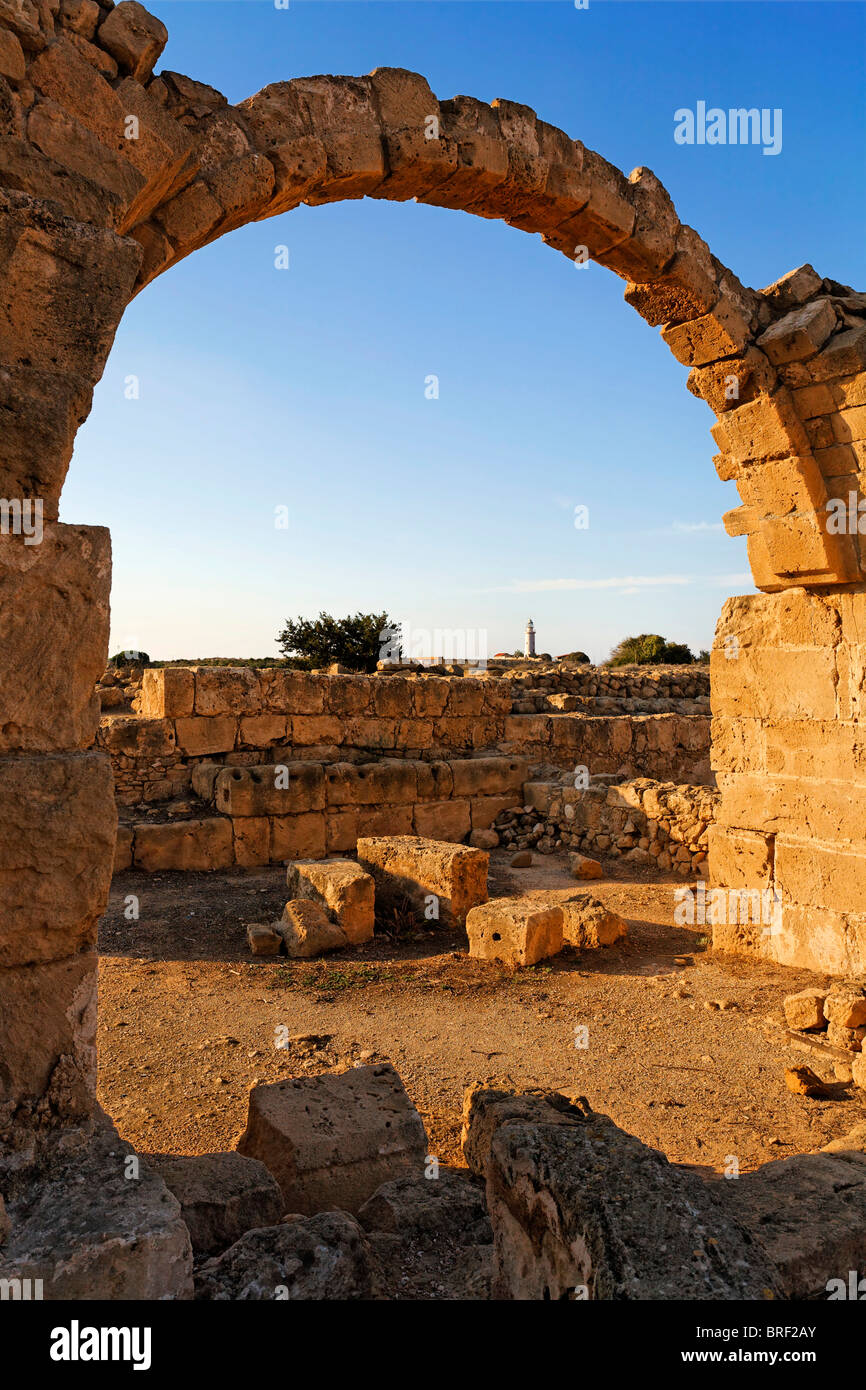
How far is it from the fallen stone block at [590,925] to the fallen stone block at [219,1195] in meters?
4.22

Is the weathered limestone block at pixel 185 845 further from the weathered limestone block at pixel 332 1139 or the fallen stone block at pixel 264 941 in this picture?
the weathered limestone block at pixel 332 1139

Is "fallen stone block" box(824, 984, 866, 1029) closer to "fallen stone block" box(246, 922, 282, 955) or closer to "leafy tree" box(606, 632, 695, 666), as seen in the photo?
"fallen stone block" box(246, 922, 282, 955)

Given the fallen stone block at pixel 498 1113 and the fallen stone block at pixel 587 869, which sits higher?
the fallen stone block at pixel 498 1113

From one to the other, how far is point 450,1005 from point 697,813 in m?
4.48

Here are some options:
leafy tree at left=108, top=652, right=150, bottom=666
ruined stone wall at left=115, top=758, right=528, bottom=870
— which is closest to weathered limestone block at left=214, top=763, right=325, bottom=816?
ruined stone wall at left=115, top=758, right=528, bottom=870

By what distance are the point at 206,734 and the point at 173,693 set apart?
0.63 m

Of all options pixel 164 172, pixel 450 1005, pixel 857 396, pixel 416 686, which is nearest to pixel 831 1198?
pixel 450 1005

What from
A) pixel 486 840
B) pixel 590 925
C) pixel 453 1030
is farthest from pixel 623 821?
pixel 453 1030

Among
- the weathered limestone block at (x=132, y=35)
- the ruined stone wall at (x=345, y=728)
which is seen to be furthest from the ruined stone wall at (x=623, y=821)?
the weathered limestone block at (x=132, y=35)

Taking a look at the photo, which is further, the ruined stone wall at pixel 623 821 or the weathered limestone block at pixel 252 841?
the weathered limestone block at pixel 252 841

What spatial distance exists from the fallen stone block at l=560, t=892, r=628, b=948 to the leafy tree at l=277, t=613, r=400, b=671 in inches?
687

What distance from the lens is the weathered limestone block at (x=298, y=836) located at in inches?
370

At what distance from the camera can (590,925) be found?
663 centimetres

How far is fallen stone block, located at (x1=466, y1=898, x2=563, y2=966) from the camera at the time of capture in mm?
6312
